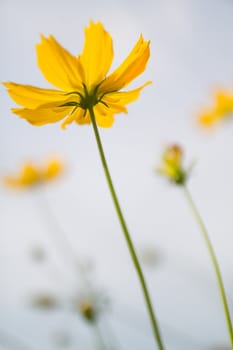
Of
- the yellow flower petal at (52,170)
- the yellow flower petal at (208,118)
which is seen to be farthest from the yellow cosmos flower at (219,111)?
the yellow flower petal at (52,170)

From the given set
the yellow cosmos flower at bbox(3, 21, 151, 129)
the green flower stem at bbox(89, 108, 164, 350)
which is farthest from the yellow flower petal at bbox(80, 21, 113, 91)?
the green flower stem at bbox(89, 108, 164, 350)

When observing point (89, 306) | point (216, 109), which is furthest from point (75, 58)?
point (216, 109)

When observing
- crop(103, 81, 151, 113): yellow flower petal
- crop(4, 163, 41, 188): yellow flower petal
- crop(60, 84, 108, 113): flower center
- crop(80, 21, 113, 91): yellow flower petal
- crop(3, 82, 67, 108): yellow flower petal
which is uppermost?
crop(4, 163, 41, 188): yellow flower petal

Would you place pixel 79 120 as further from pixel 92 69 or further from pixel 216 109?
pixel 216 109

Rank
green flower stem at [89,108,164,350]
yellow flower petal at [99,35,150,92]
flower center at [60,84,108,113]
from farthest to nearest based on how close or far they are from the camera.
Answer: flower center at [60,84,108,113] → yellow flower petal at [99,35,150,92] → green flower stem at [89,108,164,350]

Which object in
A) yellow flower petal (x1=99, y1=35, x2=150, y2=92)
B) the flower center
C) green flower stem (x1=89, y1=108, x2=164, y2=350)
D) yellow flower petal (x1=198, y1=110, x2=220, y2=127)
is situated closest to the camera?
green flower stem (x1=89, y1=108, x2=164, y2=350)

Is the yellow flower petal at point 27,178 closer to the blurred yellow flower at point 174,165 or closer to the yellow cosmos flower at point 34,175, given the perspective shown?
→ the yellow cosmos flower at point 34,175

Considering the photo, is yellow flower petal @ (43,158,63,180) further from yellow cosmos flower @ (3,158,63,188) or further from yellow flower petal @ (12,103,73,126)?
yellow flower petal @ (12,103,73,126)
